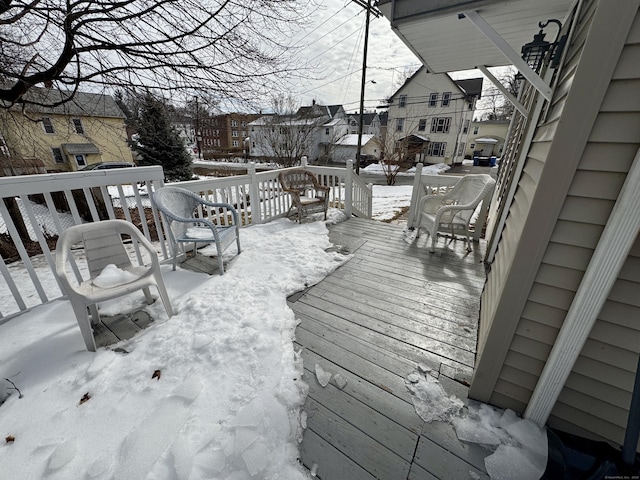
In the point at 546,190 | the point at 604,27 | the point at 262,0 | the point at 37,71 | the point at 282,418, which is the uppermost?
the point at 262,0

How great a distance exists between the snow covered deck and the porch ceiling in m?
2.12

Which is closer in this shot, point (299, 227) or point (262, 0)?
point (262, 0)

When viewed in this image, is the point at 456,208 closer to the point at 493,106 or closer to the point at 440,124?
the point at 440,124

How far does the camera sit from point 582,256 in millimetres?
995

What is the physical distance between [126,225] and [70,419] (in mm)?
1184

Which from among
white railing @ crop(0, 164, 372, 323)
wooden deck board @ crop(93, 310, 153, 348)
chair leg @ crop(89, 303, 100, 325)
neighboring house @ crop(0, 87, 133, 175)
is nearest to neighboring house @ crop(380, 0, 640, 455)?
wooden deck board @ crop(93, 310, 153, 348)

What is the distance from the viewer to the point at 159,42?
3402mm

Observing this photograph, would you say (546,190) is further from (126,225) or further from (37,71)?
(37,71)

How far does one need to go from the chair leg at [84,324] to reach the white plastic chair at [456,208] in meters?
3.22

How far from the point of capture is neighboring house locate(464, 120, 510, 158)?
23125mm

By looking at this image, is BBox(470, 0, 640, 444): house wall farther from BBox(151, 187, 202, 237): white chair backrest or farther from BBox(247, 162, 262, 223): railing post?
BBox(247, 162, 262, 223): railing post

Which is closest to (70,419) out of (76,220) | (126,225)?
(126,225)

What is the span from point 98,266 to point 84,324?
47 centimetres

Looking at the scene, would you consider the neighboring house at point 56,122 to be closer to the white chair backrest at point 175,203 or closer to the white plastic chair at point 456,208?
the white chair backrest at point 175,203
